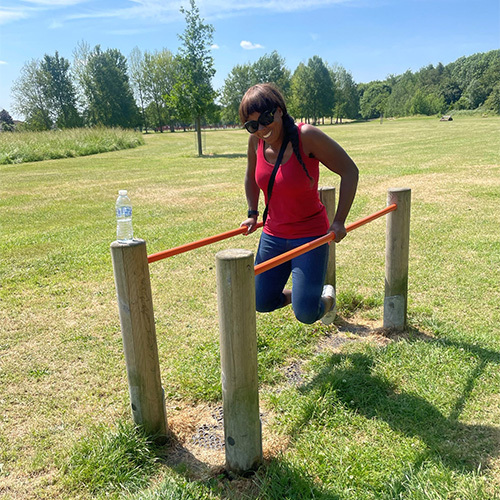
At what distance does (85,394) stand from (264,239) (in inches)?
67.1

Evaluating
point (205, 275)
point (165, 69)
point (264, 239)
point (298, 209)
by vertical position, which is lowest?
point (205, 275)

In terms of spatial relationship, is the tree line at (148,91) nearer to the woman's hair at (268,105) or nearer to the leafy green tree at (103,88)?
the leafy green tree at (103,88)

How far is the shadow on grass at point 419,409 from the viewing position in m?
2.57

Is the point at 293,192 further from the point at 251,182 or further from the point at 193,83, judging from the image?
the point at 193,83

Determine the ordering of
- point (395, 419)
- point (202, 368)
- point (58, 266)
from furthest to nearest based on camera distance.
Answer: point (58, 266) < point (202, 368) < point (395, 419)

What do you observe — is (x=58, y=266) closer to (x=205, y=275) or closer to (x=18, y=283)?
(x=18, y=283)

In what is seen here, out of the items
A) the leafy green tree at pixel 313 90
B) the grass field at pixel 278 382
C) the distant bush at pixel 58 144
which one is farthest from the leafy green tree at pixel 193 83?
the leafy green tree at pixel 313 90

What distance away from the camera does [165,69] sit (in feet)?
219

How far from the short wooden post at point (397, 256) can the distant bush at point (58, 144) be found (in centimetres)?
2301

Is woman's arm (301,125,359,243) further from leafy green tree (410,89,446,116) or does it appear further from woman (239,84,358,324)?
leafy green tree (410,89,446,116)

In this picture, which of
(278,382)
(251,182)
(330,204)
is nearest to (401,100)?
(330,204)

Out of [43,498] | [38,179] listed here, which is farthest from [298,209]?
[38,179]

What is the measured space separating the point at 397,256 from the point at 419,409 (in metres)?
1.36

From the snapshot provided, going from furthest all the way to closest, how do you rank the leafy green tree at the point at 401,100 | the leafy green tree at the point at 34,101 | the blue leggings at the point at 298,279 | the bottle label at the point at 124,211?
the leafy green tree at the point at 401,100
the leafy green tree at the point at 34,101
the blue leggings at the point at 298,279
the bottle label at the point at 124,211
